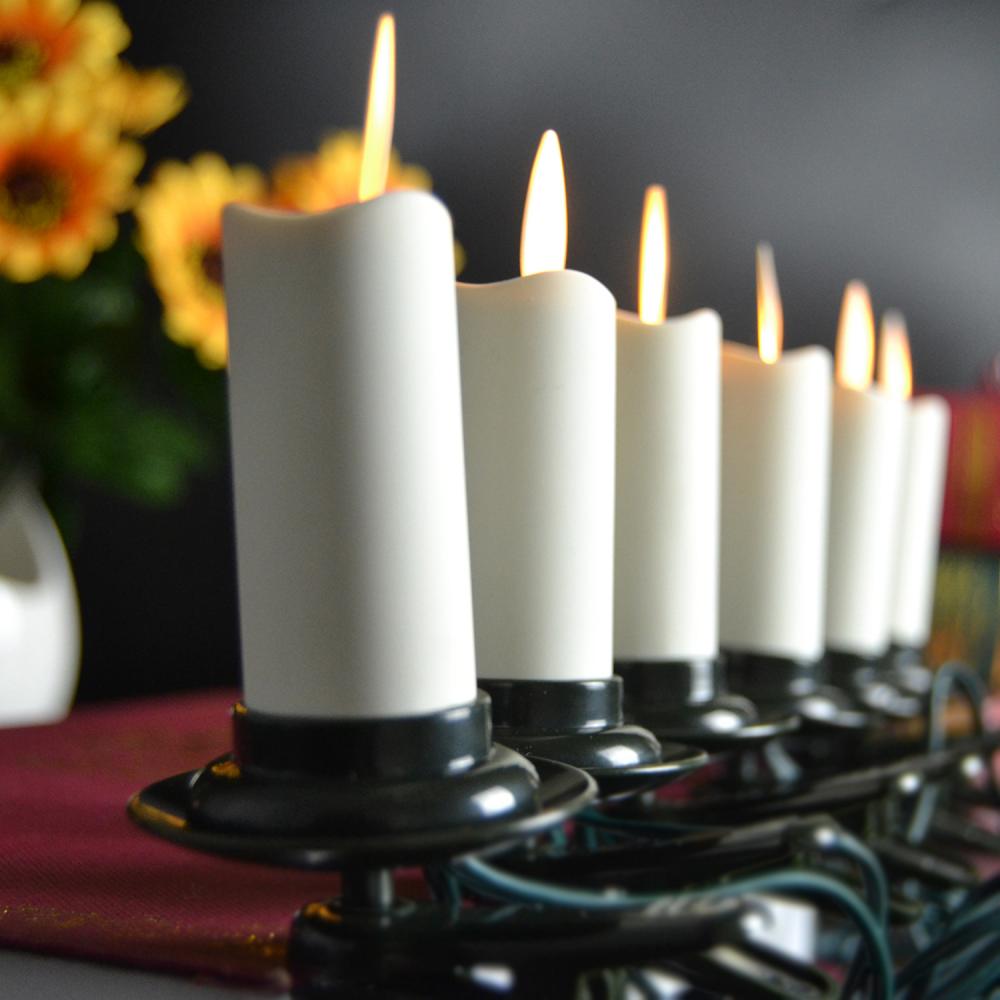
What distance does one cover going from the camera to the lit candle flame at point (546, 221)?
0.33 m

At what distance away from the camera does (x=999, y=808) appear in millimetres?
590

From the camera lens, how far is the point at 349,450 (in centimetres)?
24

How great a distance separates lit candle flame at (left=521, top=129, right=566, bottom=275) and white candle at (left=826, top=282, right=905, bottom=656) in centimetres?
26

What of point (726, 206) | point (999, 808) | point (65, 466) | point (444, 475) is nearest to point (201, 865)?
point (444, 475)

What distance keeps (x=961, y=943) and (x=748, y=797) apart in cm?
8

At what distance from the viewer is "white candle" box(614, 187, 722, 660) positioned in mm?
383

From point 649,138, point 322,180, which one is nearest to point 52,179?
point 322,180

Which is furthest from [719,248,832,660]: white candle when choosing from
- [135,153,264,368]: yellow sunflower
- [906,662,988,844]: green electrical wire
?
[135,153,264,368]: yellow sunflower

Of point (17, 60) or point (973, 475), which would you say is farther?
point (973, 475)

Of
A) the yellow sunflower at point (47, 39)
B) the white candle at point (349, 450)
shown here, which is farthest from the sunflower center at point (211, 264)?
the white candle at point (349, 450)

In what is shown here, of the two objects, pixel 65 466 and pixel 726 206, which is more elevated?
pixel 726 206

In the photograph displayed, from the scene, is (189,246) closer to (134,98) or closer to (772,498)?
(134,98)

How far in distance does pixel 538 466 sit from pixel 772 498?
0.18 meters

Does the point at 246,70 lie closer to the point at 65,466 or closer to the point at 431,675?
the point at 65,466
